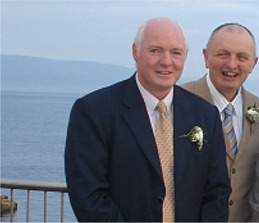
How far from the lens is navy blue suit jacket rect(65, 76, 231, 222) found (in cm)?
373

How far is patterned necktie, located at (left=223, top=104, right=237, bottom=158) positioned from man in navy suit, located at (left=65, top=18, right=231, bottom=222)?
624 mm

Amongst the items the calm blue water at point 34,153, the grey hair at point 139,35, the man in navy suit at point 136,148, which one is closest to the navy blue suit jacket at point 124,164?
the man in navy suit at point 136,148

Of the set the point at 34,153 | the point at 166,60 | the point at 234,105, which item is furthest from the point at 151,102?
the point at 34,153

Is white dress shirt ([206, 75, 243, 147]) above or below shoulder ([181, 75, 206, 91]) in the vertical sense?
below

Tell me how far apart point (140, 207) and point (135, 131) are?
1.34 feet

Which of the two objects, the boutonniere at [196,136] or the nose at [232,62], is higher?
the nose at [232,62]

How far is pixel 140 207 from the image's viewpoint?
12.5ft

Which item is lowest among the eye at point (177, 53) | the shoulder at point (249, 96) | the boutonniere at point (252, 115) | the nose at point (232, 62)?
the boutonniere at point (252, 115)

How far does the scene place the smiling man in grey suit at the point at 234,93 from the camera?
177 inches

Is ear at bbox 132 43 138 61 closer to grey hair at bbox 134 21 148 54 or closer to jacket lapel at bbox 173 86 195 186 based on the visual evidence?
grey hair at bbox 134 21 148 54

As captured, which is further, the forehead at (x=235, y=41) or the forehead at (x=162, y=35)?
the forehead at (x=235, y=41)

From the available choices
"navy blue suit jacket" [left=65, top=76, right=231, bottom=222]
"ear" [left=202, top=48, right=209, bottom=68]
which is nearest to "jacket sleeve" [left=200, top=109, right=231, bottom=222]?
"navy blue suit jacket" [left=65, top=76, right=231, bottom=222]

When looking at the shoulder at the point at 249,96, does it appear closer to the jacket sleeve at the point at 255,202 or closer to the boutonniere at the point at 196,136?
the jacket sleeve at the point at 255,202

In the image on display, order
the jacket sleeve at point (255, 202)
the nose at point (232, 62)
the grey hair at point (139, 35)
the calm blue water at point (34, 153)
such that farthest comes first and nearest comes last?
the calm blue water at point (34, 153)
the nose at point (232, 62)
the jacket sleeve at point (255, 202)
the grey hair at point (139, 35)
